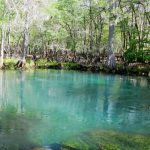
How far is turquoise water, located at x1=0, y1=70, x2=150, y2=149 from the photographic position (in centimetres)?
1153

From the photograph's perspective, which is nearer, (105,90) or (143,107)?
(143,107)

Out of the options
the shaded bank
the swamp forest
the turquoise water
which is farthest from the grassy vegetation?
the shaded bank

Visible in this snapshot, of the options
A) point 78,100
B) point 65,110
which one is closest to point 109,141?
point 65,110

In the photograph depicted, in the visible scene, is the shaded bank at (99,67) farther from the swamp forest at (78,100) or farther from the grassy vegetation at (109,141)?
the grassy vegetation at (109,141)

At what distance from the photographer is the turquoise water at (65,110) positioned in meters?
11.5

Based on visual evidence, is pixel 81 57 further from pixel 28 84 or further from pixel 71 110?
pixel 71 110

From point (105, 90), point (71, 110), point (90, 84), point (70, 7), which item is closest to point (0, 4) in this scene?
point (70, 7)

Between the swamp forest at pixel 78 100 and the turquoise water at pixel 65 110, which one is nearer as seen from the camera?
the swamp forest at pixel 78 100

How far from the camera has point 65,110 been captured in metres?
16.0

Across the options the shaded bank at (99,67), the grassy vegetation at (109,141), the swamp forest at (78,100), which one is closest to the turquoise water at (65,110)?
the swamp forest at (78,100)

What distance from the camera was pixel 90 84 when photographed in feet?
85.5

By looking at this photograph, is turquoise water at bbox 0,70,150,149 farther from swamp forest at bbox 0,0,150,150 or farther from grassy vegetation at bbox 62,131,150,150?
grassy vegetation at bbox 62,131,150,150

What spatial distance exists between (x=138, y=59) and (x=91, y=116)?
2385 cm

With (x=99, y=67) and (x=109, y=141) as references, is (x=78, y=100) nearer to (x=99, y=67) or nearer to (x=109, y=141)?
(x=109, y=141)
